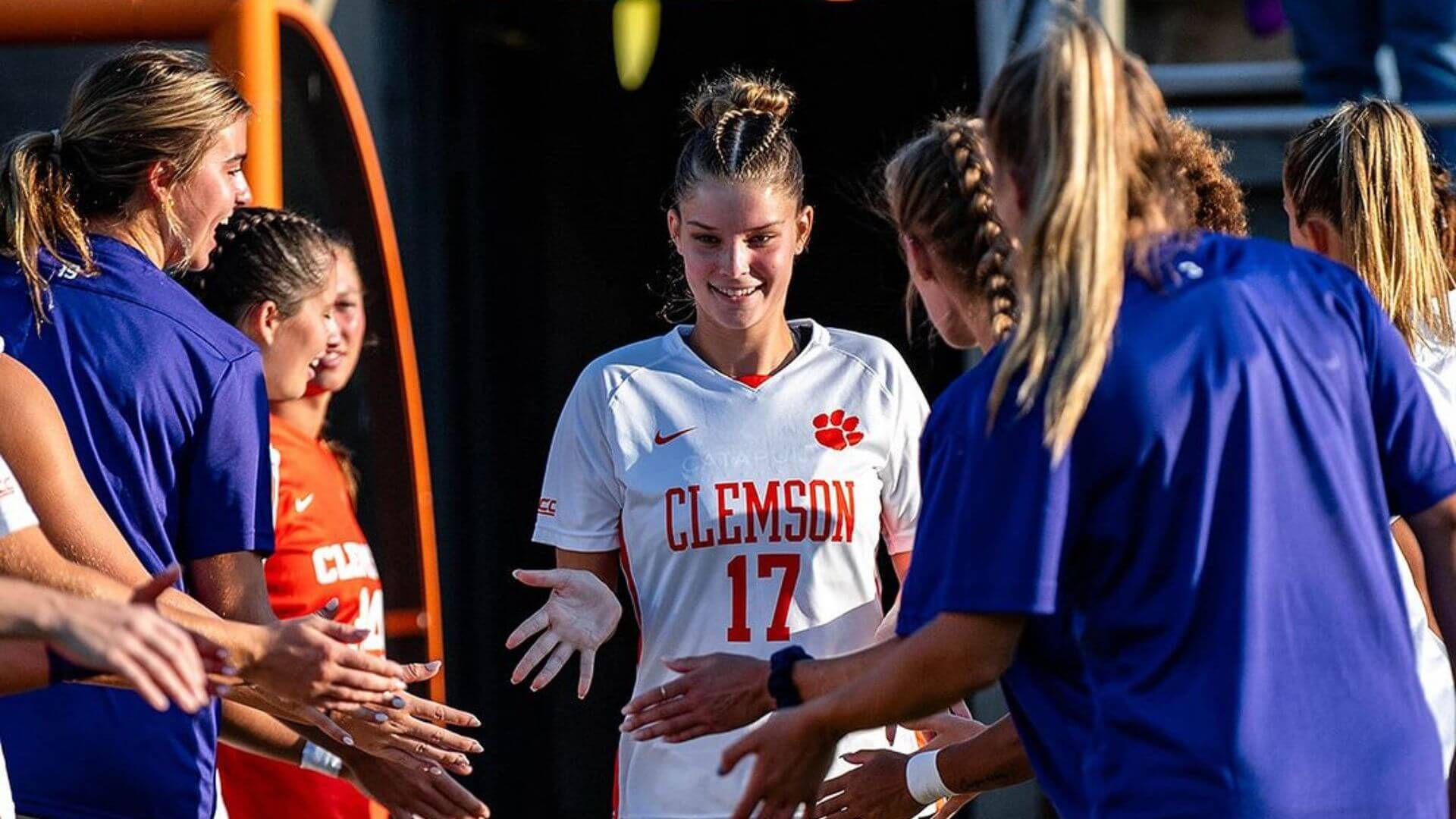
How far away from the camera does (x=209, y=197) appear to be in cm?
268

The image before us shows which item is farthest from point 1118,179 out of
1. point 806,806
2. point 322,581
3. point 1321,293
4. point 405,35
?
point 405,35

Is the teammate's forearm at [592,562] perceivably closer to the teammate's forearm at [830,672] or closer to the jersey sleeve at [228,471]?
the jersey sleeve at [228,471]

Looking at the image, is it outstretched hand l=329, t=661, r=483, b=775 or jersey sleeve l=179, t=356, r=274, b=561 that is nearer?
jersey sleeve l=179, t=356, r=274, b=561

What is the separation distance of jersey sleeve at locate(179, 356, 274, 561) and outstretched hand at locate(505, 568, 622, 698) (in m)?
0.44

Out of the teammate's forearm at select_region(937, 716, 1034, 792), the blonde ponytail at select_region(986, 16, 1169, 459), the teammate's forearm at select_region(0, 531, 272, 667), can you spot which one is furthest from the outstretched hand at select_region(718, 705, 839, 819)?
the teammate's forearm at select_region(0, 531, 272, 667)

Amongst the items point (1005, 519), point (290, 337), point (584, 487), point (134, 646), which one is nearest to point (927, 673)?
point (1005, 519)

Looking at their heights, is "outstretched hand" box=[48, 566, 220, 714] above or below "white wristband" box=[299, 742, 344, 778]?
above

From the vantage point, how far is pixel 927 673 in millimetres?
1956

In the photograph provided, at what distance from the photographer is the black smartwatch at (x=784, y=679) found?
2.19 m

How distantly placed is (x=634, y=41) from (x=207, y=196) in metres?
2.36

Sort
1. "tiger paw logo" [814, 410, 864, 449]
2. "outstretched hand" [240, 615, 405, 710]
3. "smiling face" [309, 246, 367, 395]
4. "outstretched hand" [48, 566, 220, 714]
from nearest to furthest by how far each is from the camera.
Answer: "outstretched hand" [48, 566, 220, 714] → "outstretched hand" [240, 615, 405, 710] → "tiger paw logo" [814, 410, 864, 449] → "smiling face" [309, 246, 367, 395]

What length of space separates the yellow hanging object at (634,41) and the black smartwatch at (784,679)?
9.56 feet

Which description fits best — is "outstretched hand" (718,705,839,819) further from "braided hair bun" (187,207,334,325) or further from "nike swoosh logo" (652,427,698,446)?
"braided hair bun" (187,207,334,325)

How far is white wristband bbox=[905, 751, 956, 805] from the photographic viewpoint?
2.55 m
